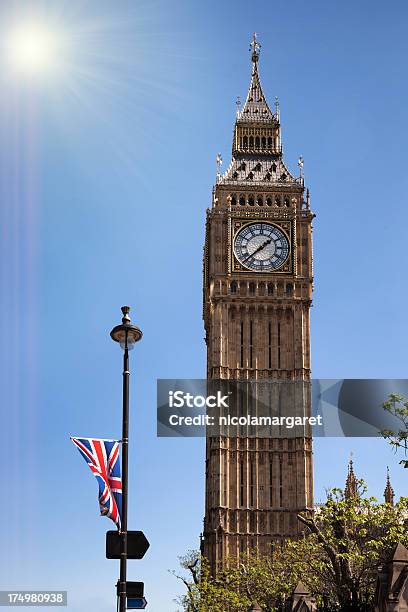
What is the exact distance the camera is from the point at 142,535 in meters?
21.9

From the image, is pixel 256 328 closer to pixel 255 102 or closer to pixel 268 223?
pixel 268 223

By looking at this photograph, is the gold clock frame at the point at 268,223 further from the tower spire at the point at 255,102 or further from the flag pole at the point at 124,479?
the flag pole at the point at 124,479

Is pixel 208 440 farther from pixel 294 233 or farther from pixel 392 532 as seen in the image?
pixel 392 532

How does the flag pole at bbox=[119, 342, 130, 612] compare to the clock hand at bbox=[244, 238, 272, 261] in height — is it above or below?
below

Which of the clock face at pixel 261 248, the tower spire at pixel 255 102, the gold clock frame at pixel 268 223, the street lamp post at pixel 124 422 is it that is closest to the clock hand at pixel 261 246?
the clock face at pixel 261 248

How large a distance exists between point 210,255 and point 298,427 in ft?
56.1

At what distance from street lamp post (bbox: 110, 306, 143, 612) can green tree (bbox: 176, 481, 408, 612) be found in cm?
1201

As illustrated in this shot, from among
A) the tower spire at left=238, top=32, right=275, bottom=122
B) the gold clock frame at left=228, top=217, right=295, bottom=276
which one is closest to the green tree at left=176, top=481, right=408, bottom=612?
the gold clock frame at left=228, top=217, right=295, bottom=276

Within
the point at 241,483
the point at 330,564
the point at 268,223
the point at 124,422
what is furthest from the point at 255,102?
the point at 124,422

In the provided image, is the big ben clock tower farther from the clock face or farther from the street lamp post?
the street lamp post

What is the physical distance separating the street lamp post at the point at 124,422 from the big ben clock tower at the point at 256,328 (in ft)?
199

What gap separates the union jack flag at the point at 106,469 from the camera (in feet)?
72.1

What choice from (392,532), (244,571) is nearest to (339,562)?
(392,532)

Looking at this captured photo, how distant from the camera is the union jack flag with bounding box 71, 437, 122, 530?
2198 centimetres
